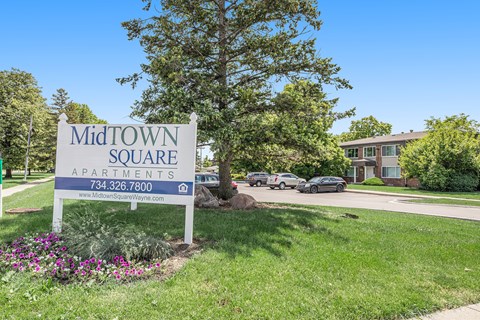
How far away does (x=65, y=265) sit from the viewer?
4.30 m

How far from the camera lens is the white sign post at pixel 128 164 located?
5.71m

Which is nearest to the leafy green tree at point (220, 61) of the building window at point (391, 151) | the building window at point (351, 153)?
the building window at point (391, 151)

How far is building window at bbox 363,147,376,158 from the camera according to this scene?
126ft

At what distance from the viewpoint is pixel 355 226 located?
7.61 metres

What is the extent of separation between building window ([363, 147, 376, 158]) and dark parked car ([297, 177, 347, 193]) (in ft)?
46.7

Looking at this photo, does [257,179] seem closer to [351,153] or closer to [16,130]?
[351,153]

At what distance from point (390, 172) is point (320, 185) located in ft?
51.1

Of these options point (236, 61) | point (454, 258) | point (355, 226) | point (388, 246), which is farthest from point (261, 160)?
point (454, 258)

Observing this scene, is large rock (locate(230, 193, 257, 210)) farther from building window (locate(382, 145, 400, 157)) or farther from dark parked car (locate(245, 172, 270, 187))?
building window (locate(382, 145, 400, 157))

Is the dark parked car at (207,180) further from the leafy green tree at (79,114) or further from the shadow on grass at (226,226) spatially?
the leafy green tree at (79,114)

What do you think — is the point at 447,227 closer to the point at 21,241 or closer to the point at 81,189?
the point at 81,189

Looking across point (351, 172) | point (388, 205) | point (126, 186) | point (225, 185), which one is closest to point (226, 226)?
point (126, 186)

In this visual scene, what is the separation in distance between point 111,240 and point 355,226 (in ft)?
18.3

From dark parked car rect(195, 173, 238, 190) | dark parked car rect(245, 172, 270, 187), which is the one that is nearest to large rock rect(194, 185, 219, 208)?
dark parked car rect(195, 173, 238, 190)
